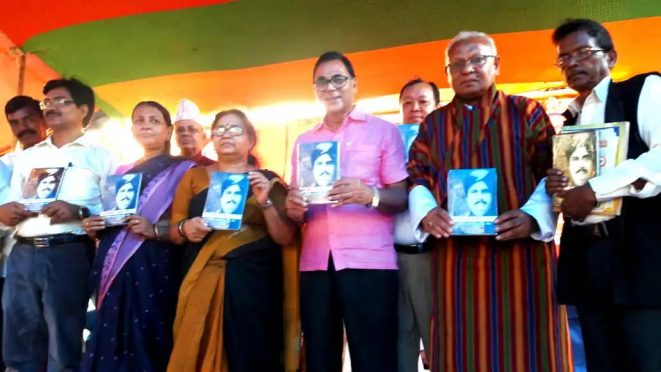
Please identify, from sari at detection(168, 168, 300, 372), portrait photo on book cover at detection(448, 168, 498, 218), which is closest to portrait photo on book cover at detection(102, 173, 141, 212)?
sari at detection(168, 168, 300, 372)

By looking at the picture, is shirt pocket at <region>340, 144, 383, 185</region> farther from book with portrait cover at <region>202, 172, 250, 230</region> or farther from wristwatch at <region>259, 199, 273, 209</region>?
book with portrait cover at <region>202, 172, 250, 230</region>

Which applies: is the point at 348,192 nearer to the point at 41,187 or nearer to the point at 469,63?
the point at 469,63

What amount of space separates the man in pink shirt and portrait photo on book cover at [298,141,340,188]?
0.06 m

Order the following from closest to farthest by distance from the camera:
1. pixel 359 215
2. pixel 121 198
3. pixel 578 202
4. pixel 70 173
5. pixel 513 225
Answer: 1. pixel 578 202
2. pixel 513 225
3. pixel 359 215
4. pixel 121 198
5. pixel 70 173

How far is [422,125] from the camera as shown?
247 centimetres

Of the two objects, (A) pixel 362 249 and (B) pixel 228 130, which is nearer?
(A) pixel 362 249

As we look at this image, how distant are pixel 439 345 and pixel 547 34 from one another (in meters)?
2.65

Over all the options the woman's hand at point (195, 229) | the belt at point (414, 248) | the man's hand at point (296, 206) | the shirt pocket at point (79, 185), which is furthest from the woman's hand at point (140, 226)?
the belt at point (414, 248)

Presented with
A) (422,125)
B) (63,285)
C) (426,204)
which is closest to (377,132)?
(422,125)

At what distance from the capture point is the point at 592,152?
1.89 metres

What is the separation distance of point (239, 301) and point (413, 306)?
854 mm

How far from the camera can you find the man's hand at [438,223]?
207cm

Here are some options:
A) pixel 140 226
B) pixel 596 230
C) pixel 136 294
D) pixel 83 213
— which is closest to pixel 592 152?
pixel 596 230

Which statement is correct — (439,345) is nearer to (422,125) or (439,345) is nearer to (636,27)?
(422,125)
